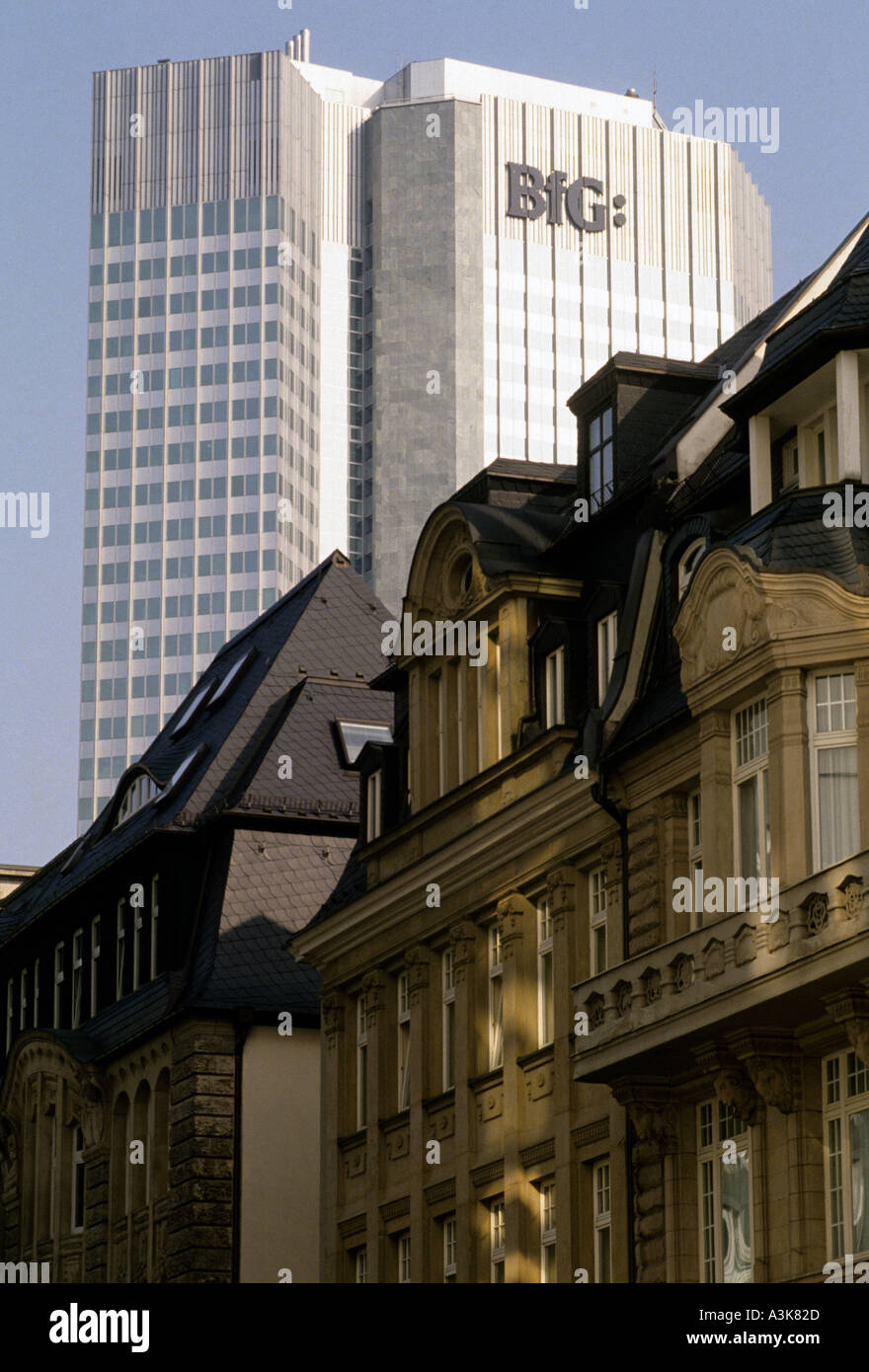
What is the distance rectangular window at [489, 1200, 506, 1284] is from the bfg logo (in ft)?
527

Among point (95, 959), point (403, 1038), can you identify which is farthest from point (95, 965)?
point (403, 1038)

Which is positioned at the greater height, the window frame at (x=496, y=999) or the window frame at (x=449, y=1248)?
the window frame at (x=496, y=999)

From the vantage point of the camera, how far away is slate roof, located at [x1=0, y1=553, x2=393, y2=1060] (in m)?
50.3

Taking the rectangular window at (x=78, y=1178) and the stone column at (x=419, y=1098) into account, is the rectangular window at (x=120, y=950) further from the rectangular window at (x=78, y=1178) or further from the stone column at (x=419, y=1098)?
the stone column at (x=419, y=1098)

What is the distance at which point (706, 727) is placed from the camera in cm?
3161

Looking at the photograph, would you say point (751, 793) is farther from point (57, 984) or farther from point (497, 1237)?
point (57, 984)

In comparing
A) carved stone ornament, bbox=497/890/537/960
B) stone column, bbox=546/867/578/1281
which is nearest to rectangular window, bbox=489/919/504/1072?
carved stone ornament, bbox=497/890/537/960

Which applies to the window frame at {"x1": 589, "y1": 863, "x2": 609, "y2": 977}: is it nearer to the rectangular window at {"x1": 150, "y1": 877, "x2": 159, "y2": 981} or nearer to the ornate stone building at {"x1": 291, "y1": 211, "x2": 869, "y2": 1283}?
the ornate stone building at {"x1": 291, "y1": 211, "x2": 869, "y2": 1283}

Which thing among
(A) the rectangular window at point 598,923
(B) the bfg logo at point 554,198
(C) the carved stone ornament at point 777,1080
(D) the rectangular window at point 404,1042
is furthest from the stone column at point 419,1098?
(B) the bfg logo at point 554,198

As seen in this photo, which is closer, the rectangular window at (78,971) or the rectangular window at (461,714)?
the rectangular window at (461,714)

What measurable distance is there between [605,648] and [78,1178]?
870 inches

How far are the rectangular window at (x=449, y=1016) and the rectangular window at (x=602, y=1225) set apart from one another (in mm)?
4897

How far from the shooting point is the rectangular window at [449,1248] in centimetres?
3906

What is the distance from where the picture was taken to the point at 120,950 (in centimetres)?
5503
